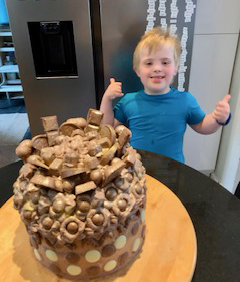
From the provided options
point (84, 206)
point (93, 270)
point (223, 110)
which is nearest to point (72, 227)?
point (84, 206)

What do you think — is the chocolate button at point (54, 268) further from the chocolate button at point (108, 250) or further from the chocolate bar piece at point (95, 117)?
the chocolate bar piece at point (95, 117)

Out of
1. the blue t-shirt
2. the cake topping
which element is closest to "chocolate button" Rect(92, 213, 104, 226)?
the cake topping

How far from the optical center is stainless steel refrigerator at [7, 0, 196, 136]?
1.48m

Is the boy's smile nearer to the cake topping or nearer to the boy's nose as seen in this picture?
the boy's nose

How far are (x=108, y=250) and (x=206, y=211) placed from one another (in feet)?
1.23

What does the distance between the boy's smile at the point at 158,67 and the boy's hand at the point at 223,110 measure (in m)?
0.29

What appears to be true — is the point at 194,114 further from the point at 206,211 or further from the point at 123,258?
the point at 123,258

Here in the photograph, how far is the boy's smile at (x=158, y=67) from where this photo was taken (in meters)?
1.29

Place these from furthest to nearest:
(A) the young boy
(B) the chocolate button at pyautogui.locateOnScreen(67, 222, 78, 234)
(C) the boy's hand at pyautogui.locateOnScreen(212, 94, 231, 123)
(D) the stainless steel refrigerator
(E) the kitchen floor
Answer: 1. (E) the kitchen floor
2. (D) the stainless steel refrigerator
3. (A) the young boy
4. (C) the boy's hand at pyautogui.locateOnScreen(212, 94, 231, 123)
5. (B) the chocolate button at pyautogui.locateOnScreen(67, 222, 78, 234)

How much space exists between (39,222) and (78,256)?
123 millimetres

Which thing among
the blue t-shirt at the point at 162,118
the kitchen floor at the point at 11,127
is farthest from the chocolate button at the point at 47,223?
the kitchen floor at the point at 11,127

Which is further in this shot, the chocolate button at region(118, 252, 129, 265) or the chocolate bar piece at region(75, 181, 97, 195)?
the chocolate button at region(118, 252, 129, 265)

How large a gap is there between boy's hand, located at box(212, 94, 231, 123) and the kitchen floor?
6.56 feet

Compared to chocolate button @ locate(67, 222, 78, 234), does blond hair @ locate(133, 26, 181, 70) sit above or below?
above
